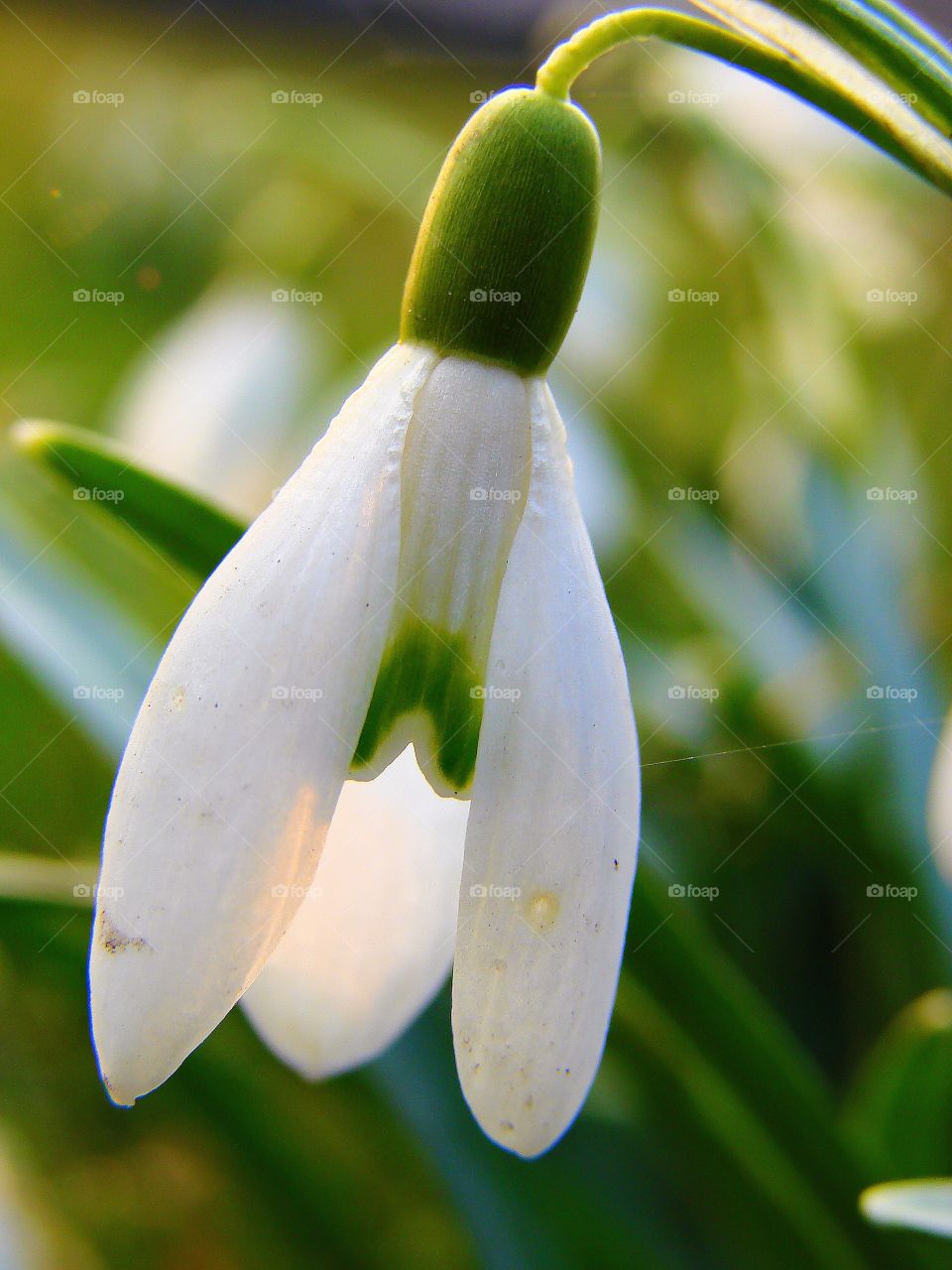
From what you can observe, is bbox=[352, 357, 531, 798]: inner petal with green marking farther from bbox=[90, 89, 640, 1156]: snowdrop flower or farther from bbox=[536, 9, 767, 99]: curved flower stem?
bbox=[536, 9, 767, 99]: curved flower stem

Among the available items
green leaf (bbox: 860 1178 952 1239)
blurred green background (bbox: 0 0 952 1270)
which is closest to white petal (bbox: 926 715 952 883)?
blurred green background (bbox: 0 0 952 1270)

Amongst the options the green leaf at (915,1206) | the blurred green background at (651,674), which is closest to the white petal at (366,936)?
the blurred green background at (651,674)

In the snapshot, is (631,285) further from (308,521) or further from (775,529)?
(308,521)

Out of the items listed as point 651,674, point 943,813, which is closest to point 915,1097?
point 943,813

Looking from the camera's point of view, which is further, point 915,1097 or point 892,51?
point 915,1097

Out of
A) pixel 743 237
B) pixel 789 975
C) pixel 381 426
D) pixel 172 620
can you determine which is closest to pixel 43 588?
pixel 172 620

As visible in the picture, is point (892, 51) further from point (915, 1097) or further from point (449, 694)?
point (915, 1097)
